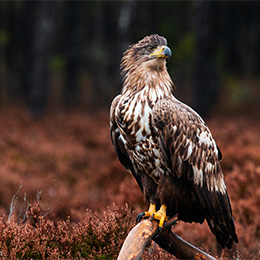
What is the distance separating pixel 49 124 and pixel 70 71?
21.3ft

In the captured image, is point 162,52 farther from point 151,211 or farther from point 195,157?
point 151,211

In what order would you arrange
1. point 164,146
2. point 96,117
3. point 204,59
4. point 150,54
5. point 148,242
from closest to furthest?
point 148,242
point 164,146
point 150,54
point 204,59
point 96,117

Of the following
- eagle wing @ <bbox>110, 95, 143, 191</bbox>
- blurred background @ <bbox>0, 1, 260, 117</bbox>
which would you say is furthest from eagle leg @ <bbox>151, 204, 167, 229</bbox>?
blurred background @ <bbox>0, 1, 260, 117</bbox>

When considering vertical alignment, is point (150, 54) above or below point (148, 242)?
above

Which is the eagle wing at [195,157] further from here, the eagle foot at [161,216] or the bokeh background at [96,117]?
the bokeh background at [96,117]

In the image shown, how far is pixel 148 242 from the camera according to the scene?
3385 mm

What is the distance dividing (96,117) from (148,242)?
35.8 feet

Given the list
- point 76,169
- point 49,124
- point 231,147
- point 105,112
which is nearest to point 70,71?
point 105,112

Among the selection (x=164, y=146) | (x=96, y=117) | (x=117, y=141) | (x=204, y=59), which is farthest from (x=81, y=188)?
(x=204, y=59)

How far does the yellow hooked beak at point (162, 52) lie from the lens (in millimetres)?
3693

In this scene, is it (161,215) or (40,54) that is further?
(40,54)

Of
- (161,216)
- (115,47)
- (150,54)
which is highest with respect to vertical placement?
(150,54)

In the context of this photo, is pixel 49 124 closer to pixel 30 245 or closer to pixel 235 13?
pixel 30 245

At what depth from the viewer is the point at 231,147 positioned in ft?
28.5
